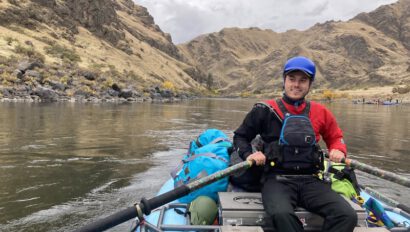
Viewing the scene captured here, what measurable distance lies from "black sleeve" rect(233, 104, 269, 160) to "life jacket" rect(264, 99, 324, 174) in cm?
32

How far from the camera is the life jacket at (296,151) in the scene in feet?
13.5

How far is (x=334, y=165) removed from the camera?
554 cm

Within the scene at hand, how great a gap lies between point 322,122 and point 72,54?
69731 mm

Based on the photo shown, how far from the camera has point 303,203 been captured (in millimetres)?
3982

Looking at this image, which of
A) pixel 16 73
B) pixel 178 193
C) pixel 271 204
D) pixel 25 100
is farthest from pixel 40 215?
pixel 16 73

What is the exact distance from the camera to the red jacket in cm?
449

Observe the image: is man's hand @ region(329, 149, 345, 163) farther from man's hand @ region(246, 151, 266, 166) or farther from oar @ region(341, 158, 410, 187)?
man's hand @ region(246, 151, 266, 166)

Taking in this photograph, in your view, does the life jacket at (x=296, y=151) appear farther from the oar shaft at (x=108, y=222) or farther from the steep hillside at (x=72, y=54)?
the steep hillside at (x=72, y=54)

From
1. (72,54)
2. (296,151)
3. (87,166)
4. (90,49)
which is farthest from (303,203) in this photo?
(90,49)

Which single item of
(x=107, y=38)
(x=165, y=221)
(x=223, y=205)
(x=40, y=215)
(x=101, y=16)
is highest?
(x=101, y=16)

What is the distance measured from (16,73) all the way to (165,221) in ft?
149

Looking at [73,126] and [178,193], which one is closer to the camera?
[178,193]

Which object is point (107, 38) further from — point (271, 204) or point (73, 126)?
point (271, 204)

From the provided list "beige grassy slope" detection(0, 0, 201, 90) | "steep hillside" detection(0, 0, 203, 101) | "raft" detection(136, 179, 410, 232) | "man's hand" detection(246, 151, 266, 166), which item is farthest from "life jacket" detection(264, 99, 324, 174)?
"beige grassy slope" detection(0, 0, 201, 90)
